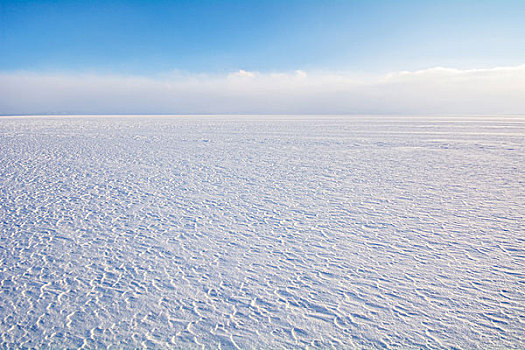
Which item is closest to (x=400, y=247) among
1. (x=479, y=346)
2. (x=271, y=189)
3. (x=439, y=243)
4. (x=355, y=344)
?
(x=439, y=243)

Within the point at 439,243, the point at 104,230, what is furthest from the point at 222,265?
the point at 439,243

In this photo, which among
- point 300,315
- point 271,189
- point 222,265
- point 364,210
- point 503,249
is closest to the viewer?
point 300,315

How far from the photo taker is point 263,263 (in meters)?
3.16

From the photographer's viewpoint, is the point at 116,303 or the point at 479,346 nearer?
the point at 479,346

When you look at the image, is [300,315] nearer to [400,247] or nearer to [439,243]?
[400,247]

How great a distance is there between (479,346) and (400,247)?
1.42 metres

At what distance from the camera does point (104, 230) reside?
3.97m

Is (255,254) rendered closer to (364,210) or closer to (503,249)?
(364,210)

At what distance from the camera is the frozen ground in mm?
2211

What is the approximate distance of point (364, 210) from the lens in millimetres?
4680

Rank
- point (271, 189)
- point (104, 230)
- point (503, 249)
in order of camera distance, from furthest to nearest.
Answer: point (271, 189) → point (104, 230) → point (503, 249)

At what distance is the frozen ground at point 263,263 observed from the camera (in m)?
2.21

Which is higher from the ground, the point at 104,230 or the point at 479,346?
the point at 104,230

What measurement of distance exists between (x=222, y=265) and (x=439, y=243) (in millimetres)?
2461
